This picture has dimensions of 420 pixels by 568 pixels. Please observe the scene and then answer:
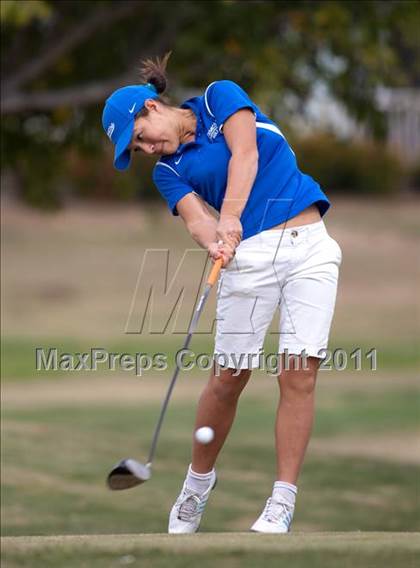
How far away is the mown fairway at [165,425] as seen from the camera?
16.2 ft

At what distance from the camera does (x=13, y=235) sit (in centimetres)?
2636

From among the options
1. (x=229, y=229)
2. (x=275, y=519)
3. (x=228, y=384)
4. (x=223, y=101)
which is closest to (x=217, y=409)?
(x=228, y=384)

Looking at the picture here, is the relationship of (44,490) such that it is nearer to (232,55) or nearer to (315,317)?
(315,317)

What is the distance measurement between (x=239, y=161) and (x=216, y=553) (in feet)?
5.15

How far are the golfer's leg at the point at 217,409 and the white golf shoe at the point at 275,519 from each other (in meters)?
0.39

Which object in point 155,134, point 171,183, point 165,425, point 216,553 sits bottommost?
point 216,553

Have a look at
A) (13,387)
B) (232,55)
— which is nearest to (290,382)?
(232,55)

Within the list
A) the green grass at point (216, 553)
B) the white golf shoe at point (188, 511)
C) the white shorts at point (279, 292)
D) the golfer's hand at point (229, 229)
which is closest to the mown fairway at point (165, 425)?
the green grass at point (216, 553)

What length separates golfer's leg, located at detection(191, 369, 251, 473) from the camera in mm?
5711

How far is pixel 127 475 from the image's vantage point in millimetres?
5379

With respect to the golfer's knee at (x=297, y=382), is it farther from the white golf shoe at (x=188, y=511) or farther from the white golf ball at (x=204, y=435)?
the white golf shoe at (x=188, y=511)

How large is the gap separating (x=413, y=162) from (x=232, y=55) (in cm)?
1763

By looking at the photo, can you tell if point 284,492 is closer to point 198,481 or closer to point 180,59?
point 198,481

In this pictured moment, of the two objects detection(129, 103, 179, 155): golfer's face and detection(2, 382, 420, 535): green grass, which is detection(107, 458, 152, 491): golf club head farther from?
detection(2, 382, 420, 535): green grass
